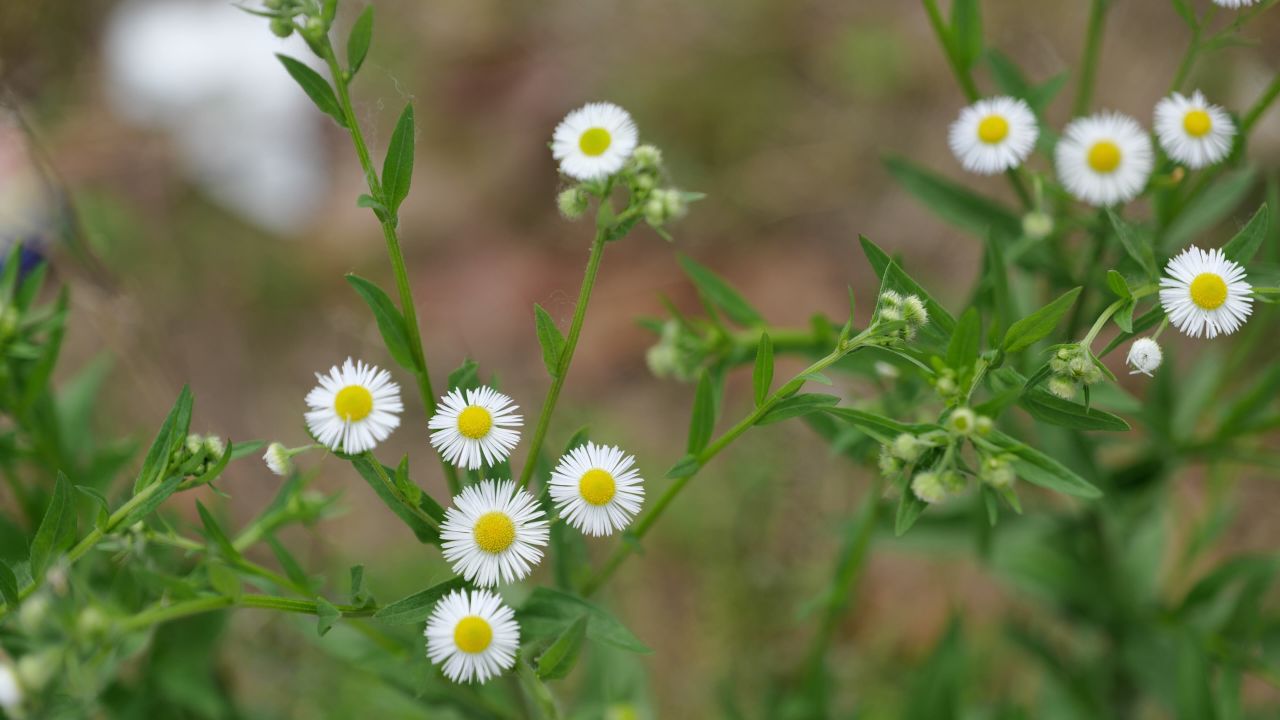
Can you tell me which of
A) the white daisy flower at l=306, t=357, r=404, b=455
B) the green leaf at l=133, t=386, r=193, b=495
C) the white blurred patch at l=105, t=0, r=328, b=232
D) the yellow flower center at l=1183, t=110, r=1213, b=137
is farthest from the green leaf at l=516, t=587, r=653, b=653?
the white blurred patch at l=105, t=0, r=328, b=232

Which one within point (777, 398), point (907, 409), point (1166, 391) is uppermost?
point (1166, 391)

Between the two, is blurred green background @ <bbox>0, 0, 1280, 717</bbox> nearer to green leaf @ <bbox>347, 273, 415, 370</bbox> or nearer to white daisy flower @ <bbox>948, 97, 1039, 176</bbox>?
white daisy flower @ <bbox>948, 97, 1039, 176</bbox>

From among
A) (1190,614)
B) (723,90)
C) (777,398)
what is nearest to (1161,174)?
(777,398)

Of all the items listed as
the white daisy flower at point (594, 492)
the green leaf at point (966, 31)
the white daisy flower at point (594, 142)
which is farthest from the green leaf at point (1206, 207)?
the white daisy flower at point (594, 492)

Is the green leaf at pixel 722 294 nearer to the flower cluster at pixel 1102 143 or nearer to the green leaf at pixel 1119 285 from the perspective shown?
the flower cluster at pixel 1102 143

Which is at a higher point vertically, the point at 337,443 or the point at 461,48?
the point at 461,48

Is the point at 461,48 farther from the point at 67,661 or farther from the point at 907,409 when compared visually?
the point at 67,661

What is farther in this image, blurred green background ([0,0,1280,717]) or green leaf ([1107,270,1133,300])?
blurred green background ([0,0,1280,717])
